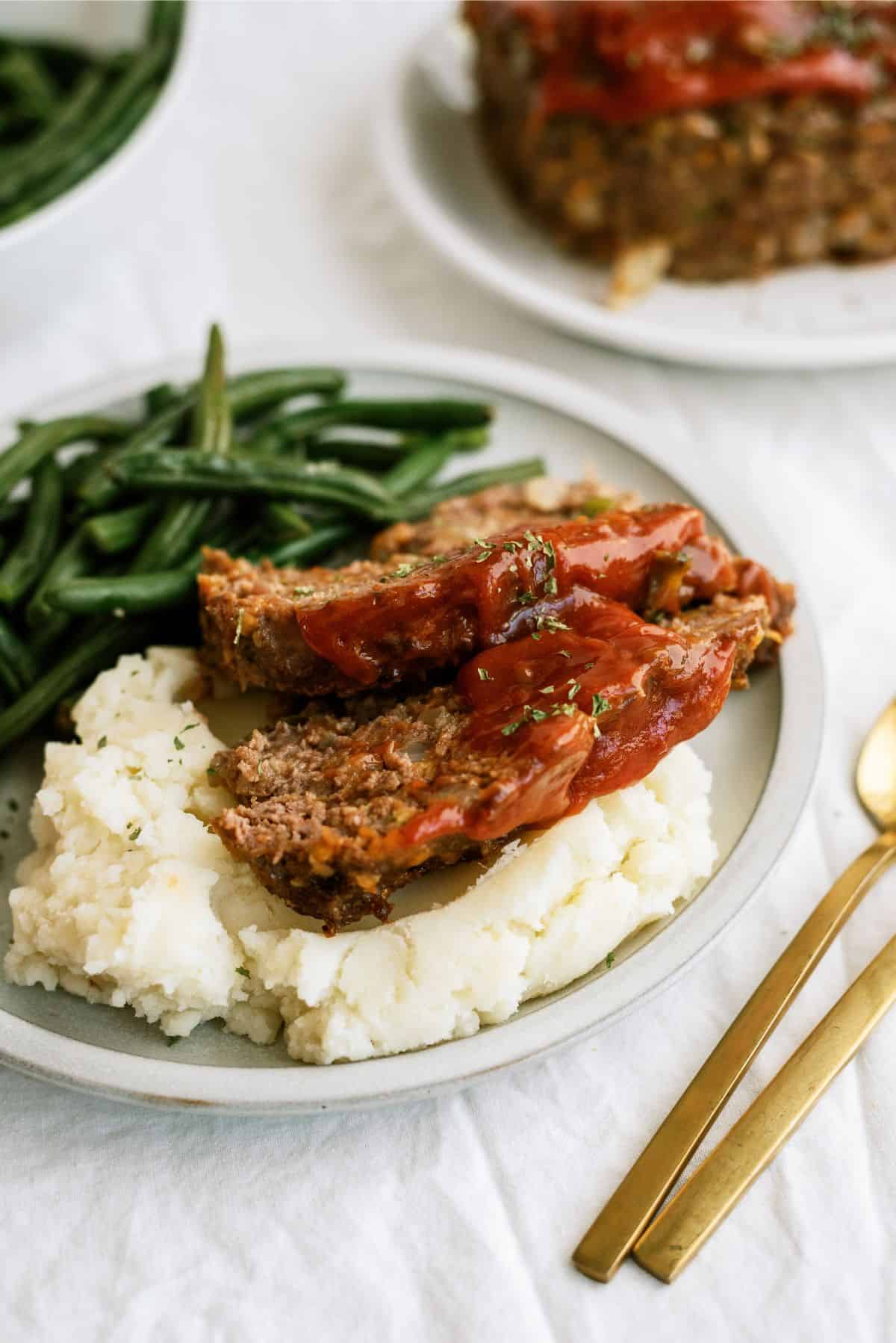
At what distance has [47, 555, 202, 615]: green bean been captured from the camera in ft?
12.5

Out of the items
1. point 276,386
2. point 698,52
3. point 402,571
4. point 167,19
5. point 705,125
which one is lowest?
point 276,386

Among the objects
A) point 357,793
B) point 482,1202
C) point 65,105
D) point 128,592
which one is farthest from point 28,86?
point 482,1202

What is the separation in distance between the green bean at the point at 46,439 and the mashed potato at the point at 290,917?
3.67ft

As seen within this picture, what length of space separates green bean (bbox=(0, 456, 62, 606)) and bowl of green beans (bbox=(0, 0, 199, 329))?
1431mm

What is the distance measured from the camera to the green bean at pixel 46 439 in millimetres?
4168

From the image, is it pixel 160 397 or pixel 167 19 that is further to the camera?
pixel 167 19

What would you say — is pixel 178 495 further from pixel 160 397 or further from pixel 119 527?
pixel 160 397

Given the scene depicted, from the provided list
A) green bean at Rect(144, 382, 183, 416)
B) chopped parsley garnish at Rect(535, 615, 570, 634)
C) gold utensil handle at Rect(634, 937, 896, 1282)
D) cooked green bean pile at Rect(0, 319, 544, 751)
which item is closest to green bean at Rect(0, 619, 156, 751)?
cooked green bean pile at Rect(0, 319, 544, 751)

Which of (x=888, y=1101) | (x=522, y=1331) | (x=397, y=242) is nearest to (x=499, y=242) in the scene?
(x=397, y=242)

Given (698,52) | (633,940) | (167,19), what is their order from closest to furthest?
(633,940)
(698,52)
(167,19)

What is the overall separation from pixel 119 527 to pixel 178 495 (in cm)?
23

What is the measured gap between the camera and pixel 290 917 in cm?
334

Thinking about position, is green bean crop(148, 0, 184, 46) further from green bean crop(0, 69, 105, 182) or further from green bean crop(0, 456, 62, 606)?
green bean crop(0, 456, 62, 606)

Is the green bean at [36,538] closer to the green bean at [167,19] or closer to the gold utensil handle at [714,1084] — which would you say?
the gold utensil handle at [714,1084]
